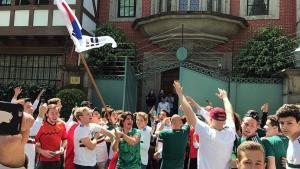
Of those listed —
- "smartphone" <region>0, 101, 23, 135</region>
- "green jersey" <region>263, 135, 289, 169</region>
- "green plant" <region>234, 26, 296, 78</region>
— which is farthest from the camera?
"green plant" <region>234, 26, 296, 78</region>

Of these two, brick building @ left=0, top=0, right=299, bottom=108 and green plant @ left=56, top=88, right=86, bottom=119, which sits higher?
brick building @ left=0, top=0, right=299, bottom=108

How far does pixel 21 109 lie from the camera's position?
3.06m

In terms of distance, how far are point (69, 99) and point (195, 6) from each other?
6.38 meters

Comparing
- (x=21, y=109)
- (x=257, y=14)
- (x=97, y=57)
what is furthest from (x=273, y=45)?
(x=21, y=109)

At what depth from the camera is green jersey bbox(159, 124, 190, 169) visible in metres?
6.88

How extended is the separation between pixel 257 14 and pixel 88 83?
7.24m

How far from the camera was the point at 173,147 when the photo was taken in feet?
22.6

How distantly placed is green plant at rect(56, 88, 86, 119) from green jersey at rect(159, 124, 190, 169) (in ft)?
26.8

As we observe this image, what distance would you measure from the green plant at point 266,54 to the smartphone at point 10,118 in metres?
13.1

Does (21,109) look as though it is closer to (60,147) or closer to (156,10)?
(60,147)

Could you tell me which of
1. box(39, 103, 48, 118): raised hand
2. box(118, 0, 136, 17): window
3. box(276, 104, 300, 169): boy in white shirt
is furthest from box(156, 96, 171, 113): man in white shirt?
box(276, 104, 300, 169): boy in white shirt

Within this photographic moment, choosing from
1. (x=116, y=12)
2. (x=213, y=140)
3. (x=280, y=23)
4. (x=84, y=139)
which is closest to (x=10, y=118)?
(x=213, y=140)

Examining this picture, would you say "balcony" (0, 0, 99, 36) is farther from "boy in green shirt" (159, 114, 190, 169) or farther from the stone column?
"boy in green shirt" (159, 114, 190, 169)

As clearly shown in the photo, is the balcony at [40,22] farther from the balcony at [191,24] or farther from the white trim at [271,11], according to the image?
the white trim at [271,11]
